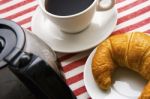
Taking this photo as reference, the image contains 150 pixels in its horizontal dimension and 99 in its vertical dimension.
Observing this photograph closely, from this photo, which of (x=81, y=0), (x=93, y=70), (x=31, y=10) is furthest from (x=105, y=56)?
(x=31, y=10)

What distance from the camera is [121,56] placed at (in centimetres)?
66

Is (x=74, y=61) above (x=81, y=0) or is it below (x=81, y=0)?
below

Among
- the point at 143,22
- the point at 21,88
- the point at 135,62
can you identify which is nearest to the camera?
the point at 21,88

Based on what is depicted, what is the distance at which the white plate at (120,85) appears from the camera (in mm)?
659

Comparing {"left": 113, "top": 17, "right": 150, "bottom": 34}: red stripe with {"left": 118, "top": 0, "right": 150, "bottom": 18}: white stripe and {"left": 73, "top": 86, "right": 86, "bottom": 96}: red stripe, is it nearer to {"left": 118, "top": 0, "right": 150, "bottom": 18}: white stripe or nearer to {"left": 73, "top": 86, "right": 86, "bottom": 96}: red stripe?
{"left": 118, "top": 0, "right": 150, "bottom": 18}: white stripe

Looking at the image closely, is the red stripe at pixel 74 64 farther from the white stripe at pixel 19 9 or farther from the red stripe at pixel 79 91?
the white stripe at pixel 19 9

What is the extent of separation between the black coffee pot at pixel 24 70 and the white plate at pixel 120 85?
115mm

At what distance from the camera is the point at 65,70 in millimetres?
729

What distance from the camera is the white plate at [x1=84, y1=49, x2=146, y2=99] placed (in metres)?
0.66

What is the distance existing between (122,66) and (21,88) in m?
0.23

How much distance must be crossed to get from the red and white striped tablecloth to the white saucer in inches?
0.7

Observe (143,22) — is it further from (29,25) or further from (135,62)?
(29,25)

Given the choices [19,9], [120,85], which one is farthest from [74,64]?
[19,9]

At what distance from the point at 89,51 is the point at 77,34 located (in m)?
0.05
